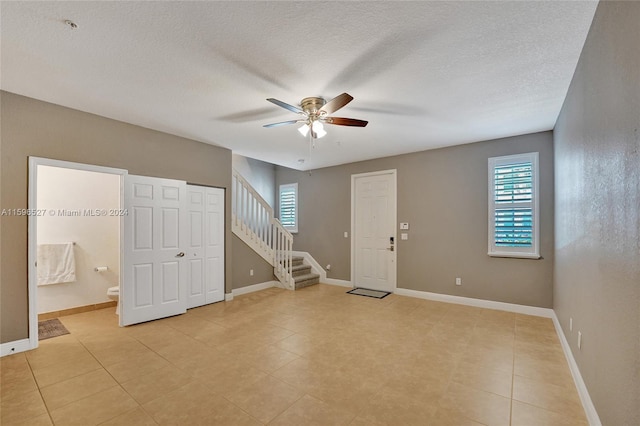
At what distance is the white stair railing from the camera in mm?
5660

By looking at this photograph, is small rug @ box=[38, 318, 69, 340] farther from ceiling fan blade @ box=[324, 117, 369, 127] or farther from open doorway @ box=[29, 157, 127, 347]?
ceiling fan blade @ box=[324, 117, 369, 127]

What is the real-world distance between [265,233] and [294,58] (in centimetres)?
423

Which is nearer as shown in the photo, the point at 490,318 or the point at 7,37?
the point at 7,37

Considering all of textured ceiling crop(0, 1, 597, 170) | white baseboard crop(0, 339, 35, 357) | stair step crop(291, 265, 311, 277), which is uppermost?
textured ceiling crop(0, 1, 597, 170)

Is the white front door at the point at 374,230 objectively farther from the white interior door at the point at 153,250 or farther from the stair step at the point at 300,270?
the white interior door at the point at 153,250

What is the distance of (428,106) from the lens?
3.32 meters

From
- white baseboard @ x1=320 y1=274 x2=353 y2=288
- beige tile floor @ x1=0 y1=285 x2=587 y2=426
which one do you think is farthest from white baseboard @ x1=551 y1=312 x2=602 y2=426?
white baseboard @ x1=320 y1=274 x2=353 y2=288

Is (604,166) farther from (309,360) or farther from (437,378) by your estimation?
(309,360)

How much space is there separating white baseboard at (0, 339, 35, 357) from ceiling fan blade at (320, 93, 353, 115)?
4.14 meters

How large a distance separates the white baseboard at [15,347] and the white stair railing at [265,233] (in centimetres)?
315

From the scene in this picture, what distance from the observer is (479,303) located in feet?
15.4

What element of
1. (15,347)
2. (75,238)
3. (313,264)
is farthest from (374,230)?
(15,347)

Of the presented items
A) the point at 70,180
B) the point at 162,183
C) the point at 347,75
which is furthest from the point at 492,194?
the point at 70,180

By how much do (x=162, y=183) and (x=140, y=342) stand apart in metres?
2.20
